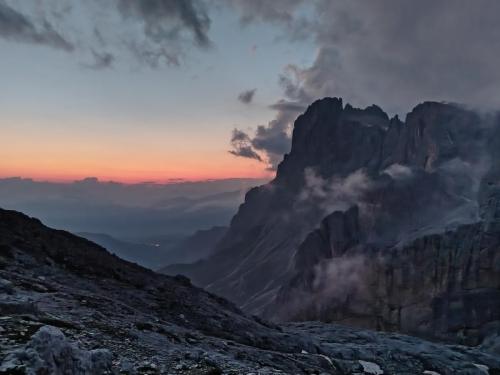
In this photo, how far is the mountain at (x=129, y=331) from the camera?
25.5 m

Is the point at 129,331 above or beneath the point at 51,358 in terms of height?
beneath

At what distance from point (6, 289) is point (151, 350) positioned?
15.4m

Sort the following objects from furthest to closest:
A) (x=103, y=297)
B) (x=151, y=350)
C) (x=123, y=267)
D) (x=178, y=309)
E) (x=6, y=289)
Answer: (x=123, y=267) → (x=178, y=309) → (x=103, y=297) → (x=6, y=289) → (x=151, y=350)

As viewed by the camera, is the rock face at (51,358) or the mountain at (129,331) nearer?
the rock face at (51,358)

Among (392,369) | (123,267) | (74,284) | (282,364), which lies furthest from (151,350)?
(392,369)

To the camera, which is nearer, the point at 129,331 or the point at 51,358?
the point at 51,358

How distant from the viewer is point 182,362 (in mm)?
33969

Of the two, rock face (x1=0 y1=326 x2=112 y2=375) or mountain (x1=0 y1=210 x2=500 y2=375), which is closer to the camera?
rock face (x1=0 y1=326 x2=112 y2=375)

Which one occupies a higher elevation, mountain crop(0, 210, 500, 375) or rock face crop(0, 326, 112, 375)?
rock face crop(0, 326, 112, 375)

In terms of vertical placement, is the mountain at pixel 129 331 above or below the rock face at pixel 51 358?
below

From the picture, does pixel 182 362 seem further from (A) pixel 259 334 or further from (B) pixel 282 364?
(A) pixel 259 334

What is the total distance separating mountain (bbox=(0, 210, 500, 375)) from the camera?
25520 mm

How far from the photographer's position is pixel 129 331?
3928 cm

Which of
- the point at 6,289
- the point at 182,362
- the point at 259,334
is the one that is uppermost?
the point at 6,289
